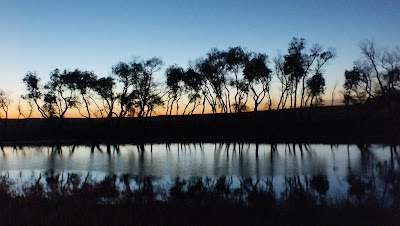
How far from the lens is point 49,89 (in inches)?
3558

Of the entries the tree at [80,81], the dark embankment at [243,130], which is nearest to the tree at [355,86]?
A: the dark embankment at [243,130]

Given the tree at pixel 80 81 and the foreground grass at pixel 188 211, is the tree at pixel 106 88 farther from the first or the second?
the foreground grass at pixel 188 211

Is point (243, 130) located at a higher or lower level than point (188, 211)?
higher

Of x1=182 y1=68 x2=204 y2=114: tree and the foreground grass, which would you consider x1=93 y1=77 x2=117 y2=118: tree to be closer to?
x1=182 y1=68 x2=204 y2=114: tree

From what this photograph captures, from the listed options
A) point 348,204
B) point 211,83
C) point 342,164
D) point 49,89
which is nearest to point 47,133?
point 49,89

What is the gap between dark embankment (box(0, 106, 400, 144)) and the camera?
63.5 meters

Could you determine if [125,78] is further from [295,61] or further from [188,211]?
[188,211]

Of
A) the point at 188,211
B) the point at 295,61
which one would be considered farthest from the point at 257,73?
the point at 188,211

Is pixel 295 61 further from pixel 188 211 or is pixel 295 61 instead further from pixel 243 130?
pixel 188 211

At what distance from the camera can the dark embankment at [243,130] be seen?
6347cm

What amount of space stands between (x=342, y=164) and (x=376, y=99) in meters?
42.8

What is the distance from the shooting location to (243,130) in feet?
265

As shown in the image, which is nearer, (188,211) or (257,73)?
(188,211)

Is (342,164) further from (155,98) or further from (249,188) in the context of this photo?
(155,98)
